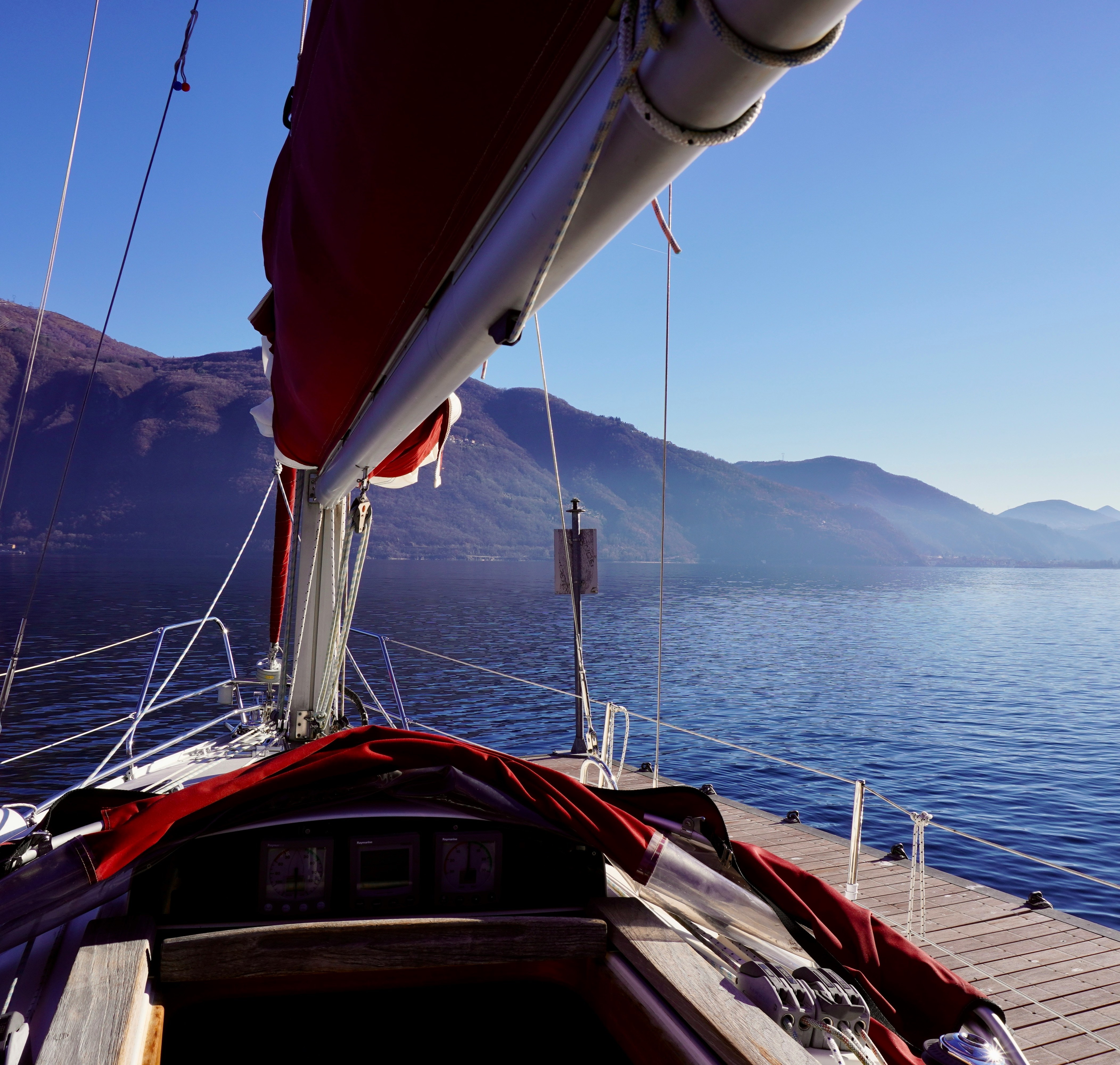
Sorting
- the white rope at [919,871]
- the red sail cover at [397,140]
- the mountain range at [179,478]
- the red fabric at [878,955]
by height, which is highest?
the mountain range at [179,478]

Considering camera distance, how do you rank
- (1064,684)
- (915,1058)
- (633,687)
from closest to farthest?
(915,1058), (633,687), (1064,684)

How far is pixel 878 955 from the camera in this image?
1.94 meters

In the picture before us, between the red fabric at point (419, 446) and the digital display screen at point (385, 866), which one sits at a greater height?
the red fabric at point (419, 446)

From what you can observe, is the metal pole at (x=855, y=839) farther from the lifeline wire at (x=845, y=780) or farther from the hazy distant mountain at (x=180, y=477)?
the hazy distant mountain at (x=180, y=477)

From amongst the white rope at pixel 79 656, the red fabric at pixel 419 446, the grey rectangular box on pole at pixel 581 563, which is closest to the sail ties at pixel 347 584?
the red fabric at pixel 419 446

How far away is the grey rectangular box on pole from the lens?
319 inches

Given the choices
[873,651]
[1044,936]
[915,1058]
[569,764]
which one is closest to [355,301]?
[915,1058]

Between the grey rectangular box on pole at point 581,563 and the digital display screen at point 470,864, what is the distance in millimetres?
5858

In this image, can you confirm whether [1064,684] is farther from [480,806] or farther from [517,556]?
[517,556]

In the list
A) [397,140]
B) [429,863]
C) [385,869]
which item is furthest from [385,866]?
[397,140]

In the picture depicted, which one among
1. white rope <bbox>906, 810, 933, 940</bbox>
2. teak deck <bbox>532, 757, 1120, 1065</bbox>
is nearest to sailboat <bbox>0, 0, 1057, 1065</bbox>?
teak deck <bbox>532, 757, 1120, 1065</bbox>

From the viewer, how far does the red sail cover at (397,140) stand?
985 millimetres

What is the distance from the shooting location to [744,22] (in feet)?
2.36

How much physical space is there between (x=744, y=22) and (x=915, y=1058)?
182 cm
